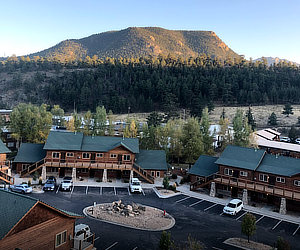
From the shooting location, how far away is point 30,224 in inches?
635

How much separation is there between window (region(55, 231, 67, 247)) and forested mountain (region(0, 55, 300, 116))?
262 feet

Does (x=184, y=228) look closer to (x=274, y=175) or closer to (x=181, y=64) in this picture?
(x=274, y=175)

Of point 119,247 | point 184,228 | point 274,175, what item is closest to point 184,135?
point 274,175

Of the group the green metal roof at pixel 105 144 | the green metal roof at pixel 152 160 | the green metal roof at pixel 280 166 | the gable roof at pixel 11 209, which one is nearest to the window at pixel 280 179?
the green metal roof at pixel 280 166

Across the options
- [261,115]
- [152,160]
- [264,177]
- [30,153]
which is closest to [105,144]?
[152,160]

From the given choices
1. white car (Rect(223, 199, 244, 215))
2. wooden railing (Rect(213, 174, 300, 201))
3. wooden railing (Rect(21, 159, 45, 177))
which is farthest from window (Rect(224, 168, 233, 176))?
wooden railing (Rect(21, 159, 45, 177))

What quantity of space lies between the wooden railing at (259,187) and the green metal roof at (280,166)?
5.89 feet

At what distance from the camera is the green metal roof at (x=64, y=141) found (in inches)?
1741

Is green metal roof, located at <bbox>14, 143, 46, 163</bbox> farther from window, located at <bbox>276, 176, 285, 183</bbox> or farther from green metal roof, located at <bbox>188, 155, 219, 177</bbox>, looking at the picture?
window, located at <bbox>276, 176, 285, 183</bbox>

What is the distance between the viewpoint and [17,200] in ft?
54.1

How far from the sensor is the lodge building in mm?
33812

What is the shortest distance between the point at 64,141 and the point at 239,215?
28192 millimetres

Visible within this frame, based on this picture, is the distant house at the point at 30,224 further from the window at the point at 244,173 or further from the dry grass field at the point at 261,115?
the dry grass field at the point at 261,115

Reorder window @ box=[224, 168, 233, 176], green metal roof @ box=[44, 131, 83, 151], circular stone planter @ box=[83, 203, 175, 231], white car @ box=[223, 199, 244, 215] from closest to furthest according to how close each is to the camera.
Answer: circular stone planter @ box=[83, 203, 175, 231] → white car @ box=[223, 199, 244, 215] → window @ box=[224, 168, 233, 176] → green metal roof @ box=[44, 131, 83, 151]
